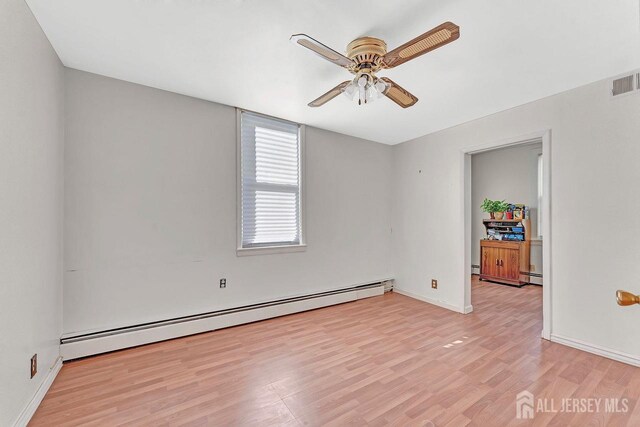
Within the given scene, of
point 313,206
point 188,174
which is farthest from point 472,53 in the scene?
point 188,174

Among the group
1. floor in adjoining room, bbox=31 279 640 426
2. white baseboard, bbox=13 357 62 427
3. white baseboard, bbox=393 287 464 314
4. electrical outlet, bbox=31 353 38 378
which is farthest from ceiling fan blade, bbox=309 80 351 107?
white baseboard, bbox=393 287 464 314

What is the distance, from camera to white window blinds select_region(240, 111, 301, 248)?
10.6ft

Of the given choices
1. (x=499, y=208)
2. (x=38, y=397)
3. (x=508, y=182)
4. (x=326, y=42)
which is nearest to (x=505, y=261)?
(x=499, y=208)

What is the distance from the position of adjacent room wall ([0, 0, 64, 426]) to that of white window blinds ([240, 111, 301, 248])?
161 centimetres

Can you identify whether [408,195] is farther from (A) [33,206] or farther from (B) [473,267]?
(A) [33,206]

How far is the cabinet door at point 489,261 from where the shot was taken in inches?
204

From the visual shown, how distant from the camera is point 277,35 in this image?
185 centimetres

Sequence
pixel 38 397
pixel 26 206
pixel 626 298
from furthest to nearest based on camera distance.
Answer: pixel 38 397
pixel 26 206
pixel 626 298

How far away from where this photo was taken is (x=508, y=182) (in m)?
5.43

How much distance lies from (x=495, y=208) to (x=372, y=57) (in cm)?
461

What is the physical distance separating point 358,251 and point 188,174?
8.58 ft

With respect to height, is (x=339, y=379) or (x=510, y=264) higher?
(x=510, y=264)

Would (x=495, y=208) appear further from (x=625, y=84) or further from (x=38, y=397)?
(x=38, y=397)

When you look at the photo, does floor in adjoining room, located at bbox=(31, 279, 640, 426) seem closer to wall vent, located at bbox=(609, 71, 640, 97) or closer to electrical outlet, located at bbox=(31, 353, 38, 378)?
electrical outlet, located at bbox=(31, 353, 38, 378)
